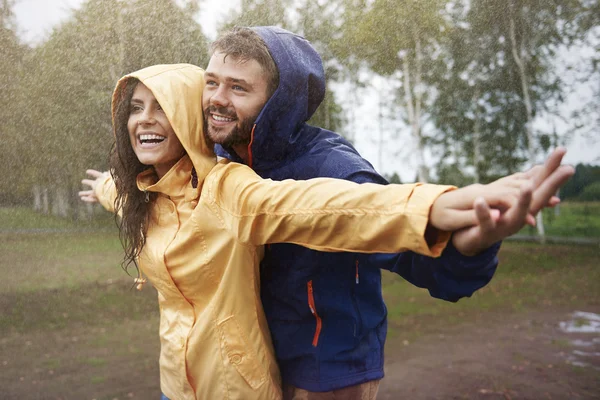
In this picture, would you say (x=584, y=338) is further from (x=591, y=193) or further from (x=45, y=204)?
(x=45, y=204)

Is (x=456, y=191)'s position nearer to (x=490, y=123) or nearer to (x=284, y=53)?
(x=284, y=53)

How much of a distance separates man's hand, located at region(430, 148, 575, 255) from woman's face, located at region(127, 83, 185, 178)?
3.36ft

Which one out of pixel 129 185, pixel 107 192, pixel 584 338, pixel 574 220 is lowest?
pixel 584 338

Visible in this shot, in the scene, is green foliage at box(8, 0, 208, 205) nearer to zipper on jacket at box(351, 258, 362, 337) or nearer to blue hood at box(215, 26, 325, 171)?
blue hood at box(215, 26, 325, 171)

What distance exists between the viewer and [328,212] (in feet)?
3.92

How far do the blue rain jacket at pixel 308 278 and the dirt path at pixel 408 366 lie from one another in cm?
244

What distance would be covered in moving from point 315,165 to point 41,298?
335 centimetres

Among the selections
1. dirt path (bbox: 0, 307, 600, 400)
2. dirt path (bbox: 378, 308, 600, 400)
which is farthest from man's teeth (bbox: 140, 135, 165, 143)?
dirt path (bbox: 378, 308, 600, 400)

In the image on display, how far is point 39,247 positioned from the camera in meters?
4.01

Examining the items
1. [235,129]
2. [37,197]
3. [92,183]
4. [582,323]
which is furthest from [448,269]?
[582,323]

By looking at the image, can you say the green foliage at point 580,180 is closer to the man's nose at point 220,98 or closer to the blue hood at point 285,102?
the blue hood at point 285,102

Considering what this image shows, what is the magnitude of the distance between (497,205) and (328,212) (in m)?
0.36

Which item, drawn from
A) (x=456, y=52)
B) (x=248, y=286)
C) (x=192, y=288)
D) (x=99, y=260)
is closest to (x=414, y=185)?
(x=248, y=286)

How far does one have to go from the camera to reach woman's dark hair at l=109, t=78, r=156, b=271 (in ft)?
5.94
